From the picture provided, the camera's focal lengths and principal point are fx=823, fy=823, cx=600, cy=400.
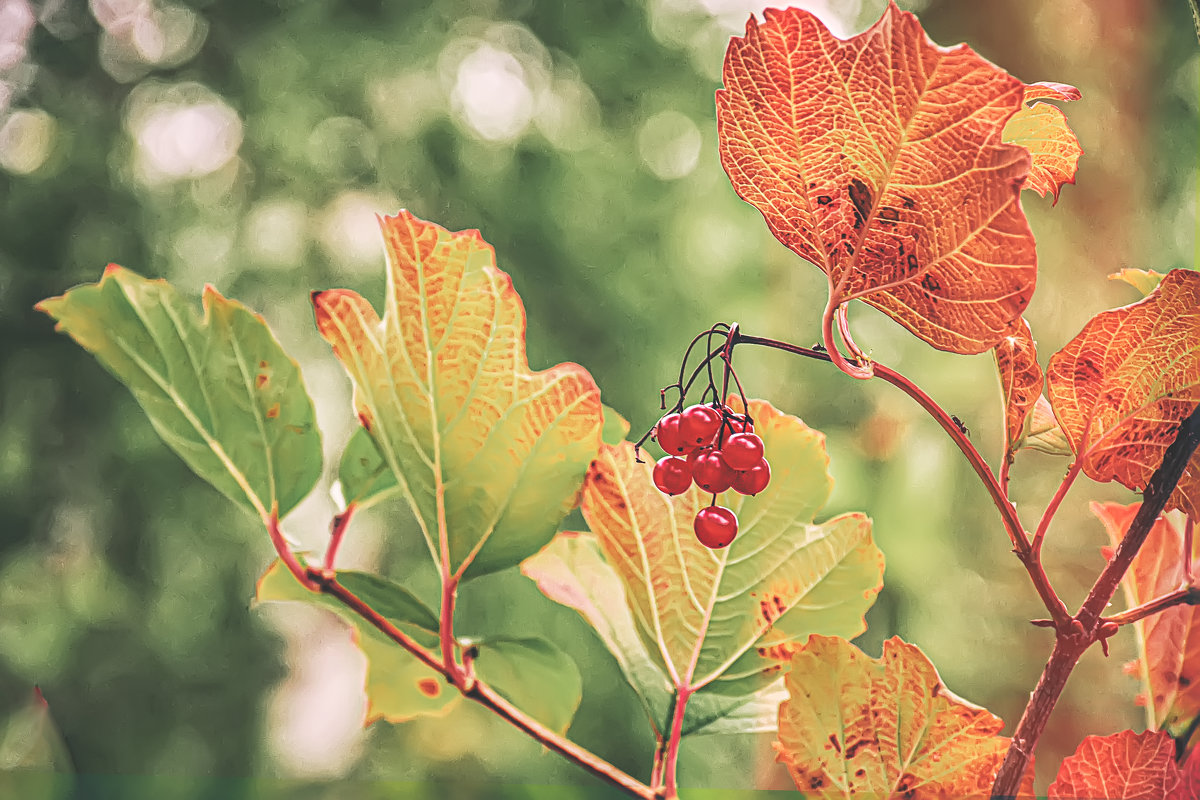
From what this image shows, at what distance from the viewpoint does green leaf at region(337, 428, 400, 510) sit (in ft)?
0.44

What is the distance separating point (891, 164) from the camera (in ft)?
0.33

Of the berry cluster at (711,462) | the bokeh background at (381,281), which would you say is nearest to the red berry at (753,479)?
A: the berry cluster at (711,462)

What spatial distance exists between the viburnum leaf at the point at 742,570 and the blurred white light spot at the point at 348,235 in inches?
25.4

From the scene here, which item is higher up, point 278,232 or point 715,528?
point 715,528

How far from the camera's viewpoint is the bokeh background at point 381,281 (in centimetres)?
61

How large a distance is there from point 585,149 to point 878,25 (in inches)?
26.3

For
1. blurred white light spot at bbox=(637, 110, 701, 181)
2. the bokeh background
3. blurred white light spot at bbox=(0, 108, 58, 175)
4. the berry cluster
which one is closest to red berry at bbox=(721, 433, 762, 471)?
the berry cluster

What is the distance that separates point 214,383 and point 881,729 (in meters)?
0.12

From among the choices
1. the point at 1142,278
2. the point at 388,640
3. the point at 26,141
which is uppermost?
the point at 1142,278

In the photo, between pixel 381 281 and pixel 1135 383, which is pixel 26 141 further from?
pixel 1135 383

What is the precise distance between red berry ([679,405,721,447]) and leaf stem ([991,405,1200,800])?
0.19 ft

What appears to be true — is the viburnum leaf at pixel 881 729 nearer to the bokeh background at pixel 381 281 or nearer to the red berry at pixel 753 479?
the red berry at pixel 753 479

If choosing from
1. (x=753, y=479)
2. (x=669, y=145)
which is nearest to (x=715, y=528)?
(x=753, y=479)

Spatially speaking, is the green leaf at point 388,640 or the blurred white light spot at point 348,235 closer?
the green leaf at point 388,640
